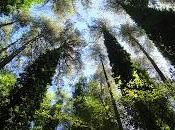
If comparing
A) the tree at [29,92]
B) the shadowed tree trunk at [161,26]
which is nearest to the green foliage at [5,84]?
the tree at [29,92]

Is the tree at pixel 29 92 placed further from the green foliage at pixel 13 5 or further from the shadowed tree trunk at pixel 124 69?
the green foliage at pixel 13 5

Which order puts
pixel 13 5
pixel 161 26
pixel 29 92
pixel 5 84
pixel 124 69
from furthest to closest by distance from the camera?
pixel 124 69
pixel 5 84
pixel 29 92
pixel 13 5
pixel 161 26

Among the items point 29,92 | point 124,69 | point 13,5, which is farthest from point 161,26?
point 29,92

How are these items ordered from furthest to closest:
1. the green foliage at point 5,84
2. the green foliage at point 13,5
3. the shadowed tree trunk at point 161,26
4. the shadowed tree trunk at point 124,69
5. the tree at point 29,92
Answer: the green foliage at point 5,84 → the shadowed tree trunk at point 124,69 → the tree at point 29,92 → the green foliage at point 13,5 → the shadowed tree trunk at point 161,26

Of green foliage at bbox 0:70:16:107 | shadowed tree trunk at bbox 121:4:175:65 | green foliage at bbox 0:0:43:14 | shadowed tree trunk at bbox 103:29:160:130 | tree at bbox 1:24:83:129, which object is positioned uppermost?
shadowed tree trunk at bbox 121:4:175:65

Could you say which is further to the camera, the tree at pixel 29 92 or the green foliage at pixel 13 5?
the tree at pixel 29 92

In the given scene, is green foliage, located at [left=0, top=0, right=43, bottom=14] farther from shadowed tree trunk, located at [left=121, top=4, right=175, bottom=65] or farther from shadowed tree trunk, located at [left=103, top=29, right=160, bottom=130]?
shadowed tree trunk, located at [left=103, top=29, right=160, bottom=130]

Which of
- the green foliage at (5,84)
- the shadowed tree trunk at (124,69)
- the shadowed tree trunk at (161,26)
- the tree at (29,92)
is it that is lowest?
the green foliage at (5,84)

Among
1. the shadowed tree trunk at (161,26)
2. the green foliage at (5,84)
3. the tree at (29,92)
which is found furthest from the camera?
the green foliage at (5,84)

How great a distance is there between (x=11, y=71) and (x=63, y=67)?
5741mm

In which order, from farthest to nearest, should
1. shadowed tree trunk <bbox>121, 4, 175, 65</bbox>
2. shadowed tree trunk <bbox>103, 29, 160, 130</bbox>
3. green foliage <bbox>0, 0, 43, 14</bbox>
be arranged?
shadowed tree trunk <bbox>103, 29, 160, 130</bbox> < green foliage <bbox>0, 0, 43, 14</bbox> < shadowed tree trunk <bbox>121, 4, 175, 65</bbox>

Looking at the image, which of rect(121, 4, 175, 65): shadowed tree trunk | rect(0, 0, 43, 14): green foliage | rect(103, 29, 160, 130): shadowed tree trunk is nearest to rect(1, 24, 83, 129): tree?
rect(103, 29, 160, 130): shadowed tree trunk

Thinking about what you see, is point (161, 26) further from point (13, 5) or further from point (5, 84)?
point (5, 84)

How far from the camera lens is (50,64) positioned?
28.7 meters
